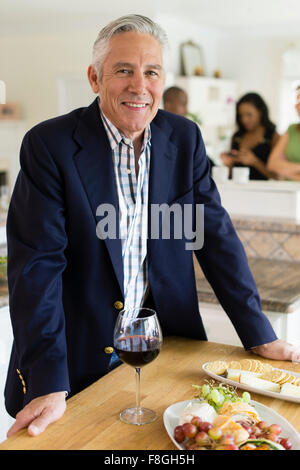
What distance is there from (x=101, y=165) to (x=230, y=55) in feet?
29.1

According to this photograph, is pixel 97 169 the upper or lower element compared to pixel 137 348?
upper

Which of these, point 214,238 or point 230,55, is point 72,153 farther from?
point 230,55

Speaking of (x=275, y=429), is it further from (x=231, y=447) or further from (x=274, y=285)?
(x=274, y=285)

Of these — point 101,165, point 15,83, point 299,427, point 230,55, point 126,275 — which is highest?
point 230,55

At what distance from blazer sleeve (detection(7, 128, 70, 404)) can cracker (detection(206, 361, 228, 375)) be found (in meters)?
0.31

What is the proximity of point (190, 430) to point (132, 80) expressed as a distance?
2.58 feet

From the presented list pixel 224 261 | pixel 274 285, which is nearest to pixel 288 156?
pixel 274 285

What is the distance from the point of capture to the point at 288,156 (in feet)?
14.0

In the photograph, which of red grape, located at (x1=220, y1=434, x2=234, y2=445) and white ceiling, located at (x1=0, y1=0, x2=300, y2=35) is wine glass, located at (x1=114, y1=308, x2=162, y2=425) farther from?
white ceiling, located at (x1=0, y1=0, x2=300, y2=35)

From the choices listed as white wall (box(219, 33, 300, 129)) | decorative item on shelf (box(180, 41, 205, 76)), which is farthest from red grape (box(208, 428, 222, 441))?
white wall (box(219, 33, 300, 129))

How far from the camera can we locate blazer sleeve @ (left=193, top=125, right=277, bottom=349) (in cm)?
143

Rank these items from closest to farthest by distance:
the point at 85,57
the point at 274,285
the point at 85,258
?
the point at 85,258 < the point at 274,285 < the point at 85,57

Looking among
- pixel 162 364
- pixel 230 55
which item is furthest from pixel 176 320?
pixel 230 55

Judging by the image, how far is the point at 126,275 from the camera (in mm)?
1376
